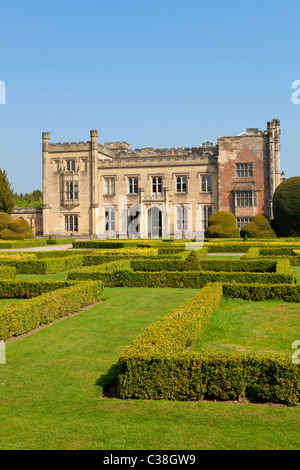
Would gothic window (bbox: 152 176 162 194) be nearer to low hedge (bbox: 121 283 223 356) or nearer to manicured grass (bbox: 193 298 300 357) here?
manicured grass (bbox: 193 298 300 357)

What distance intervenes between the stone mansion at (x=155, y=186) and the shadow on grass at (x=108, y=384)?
131 ft

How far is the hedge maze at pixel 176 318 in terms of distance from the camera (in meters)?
5.85

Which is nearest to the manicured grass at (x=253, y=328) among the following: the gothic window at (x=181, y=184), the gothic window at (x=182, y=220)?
the gothic window at (x=182, y=220)

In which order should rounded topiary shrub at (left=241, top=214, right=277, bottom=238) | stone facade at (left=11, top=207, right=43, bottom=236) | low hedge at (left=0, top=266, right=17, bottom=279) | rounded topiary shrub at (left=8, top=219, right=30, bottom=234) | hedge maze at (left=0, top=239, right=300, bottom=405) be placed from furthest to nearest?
1. stone facade at (left=11, top=207, right=43, bottom=236)
2. rounded topiary shrub at (left=8, top=219, right=30, bottom=234)
3. rounded topiary shrub at (left=241, top=214, right=277, bottom=238)
4. low hedge at (left=0, top=266, right=17, bottom=279)
5. hedge maze at (left=0, top=239, right=300, bottom=405)

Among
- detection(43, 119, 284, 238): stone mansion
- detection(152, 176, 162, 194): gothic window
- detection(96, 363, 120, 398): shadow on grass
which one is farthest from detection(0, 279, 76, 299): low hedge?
detection(152, 176, 162, 194): gothic window

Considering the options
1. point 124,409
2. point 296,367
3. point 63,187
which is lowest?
point 124,409

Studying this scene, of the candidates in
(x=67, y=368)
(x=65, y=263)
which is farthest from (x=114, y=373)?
(x=65, y=263)

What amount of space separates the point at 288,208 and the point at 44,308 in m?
26.1

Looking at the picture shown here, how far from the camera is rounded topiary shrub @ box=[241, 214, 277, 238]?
33688 millimetres

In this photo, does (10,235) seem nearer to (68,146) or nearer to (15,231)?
(15,231)

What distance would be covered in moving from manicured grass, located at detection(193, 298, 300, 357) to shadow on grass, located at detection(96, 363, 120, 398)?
1.78 m

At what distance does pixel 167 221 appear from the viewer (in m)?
47.3
